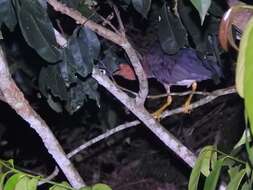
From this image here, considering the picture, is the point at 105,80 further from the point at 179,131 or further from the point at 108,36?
the point at 179,131

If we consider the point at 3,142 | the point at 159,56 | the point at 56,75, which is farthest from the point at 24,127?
the point at 56,75

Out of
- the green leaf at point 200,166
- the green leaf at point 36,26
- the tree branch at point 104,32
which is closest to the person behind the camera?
the green leaf at point 200,166

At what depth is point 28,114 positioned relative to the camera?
1400 millimetres

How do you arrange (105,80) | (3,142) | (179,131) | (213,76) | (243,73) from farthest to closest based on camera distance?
1. (179,131)
2. (3,142)
3. (213,76)
4. (105,80)
5. (243,73)

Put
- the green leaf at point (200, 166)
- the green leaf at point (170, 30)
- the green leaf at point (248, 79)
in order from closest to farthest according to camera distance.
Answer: the green leaf at point (248, 79), the green leaf at point (200, 166), the green leaf at point (170, 30)

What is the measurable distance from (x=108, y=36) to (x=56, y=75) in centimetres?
26

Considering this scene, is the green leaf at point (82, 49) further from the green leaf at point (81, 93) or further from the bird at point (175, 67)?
the bird at point (175, 67)

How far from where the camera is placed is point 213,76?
2.91 metres

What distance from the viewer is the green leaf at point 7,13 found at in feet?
4.58

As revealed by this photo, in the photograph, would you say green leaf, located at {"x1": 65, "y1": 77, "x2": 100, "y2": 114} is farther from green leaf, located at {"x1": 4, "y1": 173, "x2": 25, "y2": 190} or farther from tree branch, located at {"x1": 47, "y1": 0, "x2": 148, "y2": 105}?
green leaf, located at {"x1": 4, "y1": 173, "x2": 25, "y2": 190}

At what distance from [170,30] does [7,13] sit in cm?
52

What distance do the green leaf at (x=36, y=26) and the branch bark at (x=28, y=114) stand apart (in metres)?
0.09

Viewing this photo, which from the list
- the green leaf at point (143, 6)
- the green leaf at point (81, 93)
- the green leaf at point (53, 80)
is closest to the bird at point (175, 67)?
the green leaf at point (81, 93)

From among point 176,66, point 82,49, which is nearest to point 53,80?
point 82,49
